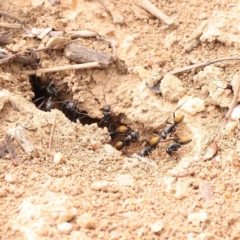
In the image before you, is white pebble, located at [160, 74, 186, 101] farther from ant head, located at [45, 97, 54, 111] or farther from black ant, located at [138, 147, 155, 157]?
ant head, located at [45, 97, 54, 111]

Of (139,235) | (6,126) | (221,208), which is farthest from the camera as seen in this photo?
(6,126)

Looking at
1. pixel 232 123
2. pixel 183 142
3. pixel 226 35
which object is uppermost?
pixel 226 35

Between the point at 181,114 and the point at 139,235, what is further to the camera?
the point at 181,114

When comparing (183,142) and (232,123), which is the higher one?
(232,123)

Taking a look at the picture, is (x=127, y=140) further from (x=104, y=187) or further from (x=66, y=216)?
(x=66, y=216)

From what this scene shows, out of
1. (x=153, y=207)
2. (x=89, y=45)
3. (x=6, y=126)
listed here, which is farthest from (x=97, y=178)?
(x=89, y=45)

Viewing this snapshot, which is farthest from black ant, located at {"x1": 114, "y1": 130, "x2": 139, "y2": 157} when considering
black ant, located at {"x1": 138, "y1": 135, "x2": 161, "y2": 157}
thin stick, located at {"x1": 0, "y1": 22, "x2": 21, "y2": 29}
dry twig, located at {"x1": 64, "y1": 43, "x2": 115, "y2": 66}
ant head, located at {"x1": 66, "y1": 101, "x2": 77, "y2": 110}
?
thin stick, located at {"x1": 0, "y1": 22, "x2": 21, "y2": 29}

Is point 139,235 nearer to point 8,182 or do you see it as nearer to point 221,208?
point 221,208
